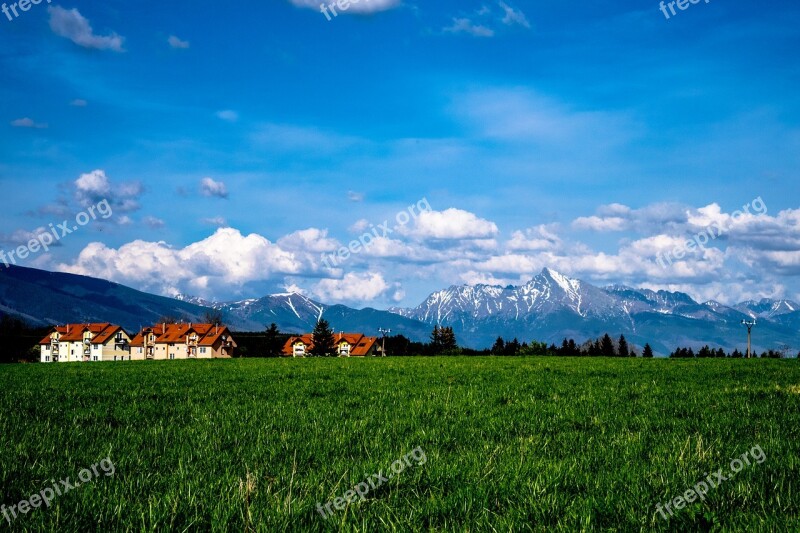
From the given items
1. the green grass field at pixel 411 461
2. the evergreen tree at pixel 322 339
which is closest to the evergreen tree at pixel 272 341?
the evergreen tree at pixel 322 339

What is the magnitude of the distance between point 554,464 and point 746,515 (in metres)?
2.48

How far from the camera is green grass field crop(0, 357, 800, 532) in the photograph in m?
5.73

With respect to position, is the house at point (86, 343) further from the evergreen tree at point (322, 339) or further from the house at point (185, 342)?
the evergreen tree at point (322, 339)

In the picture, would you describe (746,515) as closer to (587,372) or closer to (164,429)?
(164,429)

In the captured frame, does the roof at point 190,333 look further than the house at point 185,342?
Yes

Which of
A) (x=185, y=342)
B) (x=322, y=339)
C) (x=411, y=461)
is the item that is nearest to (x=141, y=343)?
(x=185, y=342)

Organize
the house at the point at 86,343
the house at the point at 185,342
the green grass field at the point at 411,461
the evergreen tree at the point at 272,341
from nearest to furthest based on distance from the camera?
the green grass field at the point at 411,461 < the evergreen tree at the point at 272,341 < the house at the point at 185,342 < the house at the point at 86,343

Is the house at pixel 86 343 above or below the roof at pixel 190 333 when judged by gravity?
below

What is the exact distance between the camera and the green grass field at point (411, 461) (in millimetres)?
5734

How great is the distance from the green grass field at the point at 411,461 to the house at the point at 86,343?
184149 millimetres

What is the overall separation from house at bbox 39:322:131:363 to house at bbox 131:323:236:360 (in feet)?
25.6

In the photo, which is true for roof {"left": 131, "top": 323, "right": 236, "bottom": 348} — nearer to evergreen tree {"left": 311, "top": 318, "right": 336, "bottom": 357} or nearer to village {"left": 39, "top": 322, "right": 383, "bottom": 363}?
village {"left": 39, "top": 322, "right": 383, "bottom": 363}

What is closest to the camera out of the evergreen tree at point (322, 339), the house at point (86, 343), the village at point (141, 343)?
the evergreen tree at point (322, 339)

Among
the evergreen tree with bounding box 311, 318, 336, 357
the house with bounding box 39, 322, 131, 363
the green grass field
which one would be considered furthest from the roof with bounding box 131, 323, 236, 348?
the green grass field
